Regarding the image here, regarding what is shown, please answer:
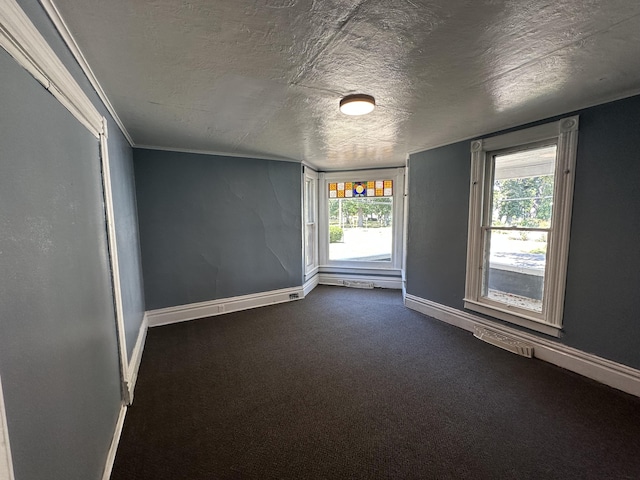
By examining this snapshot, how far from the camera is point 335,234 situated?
17.5 feet

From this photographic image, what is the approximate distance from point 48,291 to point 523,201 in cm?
351

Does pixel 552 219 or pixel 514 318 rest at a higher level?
pixel 552 219

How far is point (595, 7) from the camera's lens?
1.13 meters

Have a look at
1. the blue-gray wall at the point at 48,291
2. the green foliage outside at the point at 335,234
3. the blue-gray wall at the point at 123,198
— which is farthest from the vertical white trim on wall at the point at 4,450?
the green foliage outside at the point at 335,234

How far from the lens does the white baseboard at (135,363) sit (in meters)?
1.98

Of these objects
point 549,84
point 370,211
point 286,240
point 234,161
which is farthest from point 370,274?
point 549,84

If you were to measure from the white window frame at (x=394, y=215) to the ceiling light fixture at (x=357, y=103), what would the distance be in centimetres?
297

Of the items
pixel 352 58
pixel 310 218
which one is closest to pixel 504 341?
pixel 352 58

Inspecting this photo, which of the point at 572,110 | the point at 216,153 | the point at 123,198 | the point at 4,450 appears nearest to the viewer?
the point at 4,450

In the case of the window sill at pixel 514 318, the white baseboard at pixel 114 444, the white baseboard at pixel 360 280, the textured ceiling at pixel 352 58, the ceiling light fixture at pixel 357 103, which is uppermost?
the textured ceiling at pixel 352 58

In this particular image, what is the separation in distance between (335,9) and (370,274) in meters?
4.45

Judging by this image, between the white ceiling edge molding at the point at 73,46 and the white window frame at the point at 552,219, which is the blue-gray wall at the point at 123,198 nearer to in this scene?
the white ceiling edge molding at the point at 73,46

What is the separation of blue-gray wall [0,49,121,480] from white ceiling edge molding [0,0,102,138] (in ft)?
0.13

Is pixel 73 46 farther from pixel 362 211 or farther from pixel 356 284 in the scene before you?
pixel 356 284
